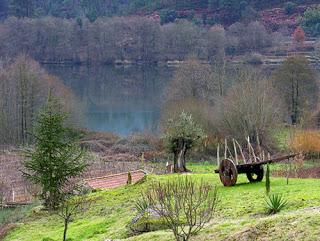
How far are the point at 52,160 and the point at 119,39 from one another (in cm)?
14249

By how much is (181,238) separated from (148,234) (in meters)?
1.87

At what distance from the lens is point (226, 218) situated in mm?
18047

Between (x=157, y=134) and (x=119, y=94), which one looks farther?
(x=119, y=94)

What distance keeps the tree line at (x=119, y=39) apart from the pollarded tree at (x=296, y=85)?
87.9m

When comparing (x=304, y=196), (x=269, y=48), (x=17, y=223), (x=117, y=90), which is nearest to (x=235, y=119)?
(x=17, y=223)

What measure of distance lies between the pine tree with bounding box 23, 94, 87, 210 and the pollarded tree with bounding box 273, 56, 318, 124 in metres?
37.8

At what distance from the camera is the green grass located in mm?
14164

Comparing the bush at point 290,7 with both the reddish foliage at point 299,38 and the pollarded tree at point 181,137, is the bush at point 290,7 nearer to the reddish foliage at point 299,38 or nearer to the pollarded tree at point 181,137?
the reddish foliage at point 299,38

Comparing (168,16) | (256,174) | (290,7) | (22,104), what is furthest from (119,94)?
(290,7)

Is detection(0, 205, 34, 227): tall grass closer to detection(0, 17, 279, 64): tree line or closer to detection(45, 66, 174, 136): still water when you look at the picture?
detection(45, 66, 174, 136): still water

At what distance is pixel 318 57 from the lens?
138000 millimetres

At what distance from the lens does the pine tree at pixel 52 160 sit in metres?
29.6

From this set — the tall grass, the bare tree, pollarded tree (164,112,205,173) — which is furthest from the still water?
the tall grass

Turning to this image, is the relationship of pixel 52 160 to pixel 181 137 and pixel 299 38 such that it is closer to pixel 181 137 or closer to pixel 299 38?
pixel 181 137
